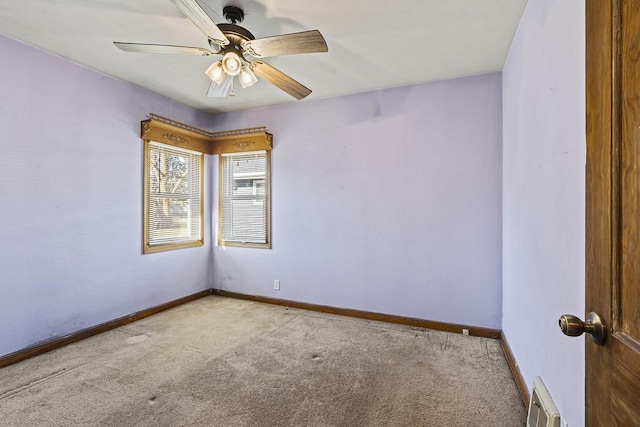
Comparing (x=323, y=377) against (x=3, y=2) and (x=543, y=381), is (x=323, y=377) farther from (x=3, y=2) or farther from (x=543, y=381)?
(x=3, y=2)

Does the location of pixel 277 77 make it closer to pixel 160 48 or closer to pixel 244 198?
pixel 160 48

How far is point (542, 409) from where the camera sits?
4.91 ft

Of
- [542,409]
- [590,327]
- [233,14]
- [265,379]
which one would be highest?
[233,14]

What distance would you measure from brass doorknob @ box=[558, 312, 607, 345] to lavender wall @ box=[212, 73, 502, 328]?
8.11ft

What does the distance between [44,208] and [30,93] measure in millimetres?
957

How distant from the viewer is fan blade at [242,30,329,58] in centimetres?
180

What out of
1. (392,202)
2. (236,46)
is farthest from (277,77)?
(392,202)

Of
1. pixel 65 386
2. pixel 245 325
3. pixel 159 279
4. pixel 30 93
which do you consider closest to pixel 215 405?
pixel 65 386

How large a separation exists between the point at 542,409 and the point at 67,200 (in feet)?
12.4

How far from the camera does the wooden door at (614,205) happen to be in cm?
61

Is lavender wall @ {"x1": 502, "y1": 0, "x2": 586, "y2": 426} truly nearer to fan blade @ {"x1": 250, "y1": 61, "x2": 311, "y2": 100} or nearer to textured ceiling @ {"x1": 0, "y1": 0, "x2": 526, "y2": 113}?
textured ceiling @ {"x1": 0, "y1": 0, "x2": 526, "y2": 113}

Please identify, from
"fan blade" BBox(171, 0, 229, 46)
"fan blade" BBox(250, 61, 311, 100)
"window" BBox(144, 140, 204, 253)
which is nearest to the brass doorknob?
"fan blade" BBox(171, 0, 229, 46)

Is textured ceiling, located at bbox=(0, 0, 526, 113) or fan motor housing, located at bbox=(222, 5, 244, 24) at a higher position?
textured ceiling, located at bbox=(0, 0, 526, 113)

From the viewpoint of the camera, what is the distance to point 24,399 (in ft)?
6.64
